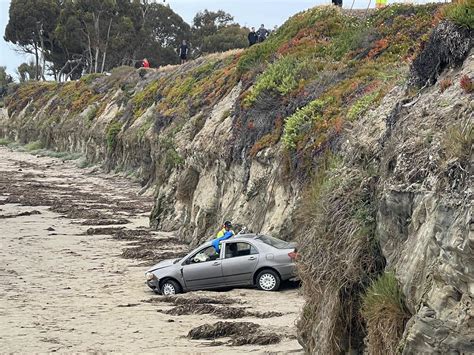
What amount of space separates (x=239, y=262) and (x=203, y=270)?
1.00 meters

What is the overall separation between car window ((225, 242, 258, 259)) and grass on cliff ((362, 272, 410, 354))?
8.86m

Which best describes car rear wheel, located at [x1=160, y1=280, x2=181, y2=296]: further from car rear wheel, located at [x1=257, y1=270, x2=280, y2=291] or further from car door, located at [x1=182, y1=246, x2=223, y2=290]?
car rear wheel, located at [x1=257, y1=270, x2=280, y2=291]

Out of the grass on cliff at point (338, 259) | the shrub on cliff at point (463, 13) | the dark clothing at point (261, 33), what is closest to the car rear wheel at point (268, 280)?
the grass on cliff at point (338, 259)

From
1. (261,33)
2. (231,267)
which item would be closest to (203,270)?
(231,267)

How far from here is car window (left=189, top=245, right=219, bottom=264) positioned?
62.8 ft

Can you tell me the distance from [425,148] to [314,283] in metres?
2.47

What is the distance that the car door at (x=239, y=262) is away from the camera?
18.4 m

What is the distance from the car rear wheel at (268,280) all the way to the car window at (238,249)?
0.55 meters

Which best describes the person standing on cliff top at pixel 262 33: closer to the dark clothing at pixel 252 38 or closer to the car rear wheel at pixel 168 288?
the dark clothing at pixel 252 38

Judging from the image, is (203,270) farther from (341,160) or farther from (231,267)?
(341,160)

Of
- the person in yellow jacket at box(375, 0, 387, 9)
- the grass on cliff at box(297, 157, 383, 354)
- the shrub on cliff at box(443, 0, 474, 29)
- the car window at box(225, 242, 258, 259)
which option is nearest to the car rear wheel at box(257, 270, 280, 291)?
the car window at box(225, 242, 258, 259)

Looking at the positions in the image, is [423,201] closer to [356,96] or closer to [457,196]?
[457,196]

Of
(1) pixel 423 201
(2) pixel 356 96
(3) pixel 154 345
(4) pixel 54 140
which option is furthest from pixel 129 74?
(1) pixel 423 201

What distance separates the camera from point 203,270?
1905 cm
